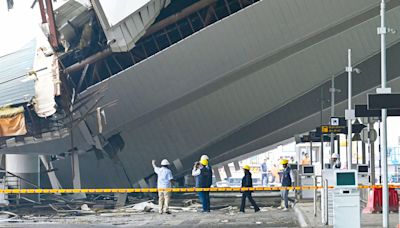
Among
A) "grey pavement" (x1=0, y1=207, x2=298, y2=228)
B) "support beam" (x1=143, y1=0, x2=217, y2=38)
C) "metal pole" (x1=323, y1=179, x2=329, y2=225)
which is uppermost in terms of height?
"support beam" (x1=143, y1=0, x2=217, y2=38)

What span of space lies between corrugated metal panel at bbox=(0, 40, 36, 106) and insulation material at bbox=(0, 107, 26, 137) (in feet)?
1.44

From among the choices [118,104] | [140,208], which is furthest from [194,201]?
[118,104]

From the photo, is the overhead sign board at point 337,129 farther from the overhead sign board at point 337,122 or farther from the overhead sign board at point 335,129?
the overhead sign board at point 337,122

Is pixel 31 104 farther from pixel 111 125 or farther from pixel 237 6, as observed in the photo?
pixel 237 6

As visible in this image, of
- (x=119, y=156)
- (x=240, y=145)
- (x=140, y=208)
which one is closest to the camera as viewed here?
(x=140, y=208)

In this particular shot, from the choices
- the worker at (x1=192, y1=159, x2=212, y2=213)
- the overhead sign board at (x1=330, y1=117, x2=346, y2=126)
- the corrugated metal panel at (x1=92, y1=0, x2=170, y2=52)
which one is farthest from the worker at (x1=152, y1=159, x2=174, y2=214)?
the corrugated metal panel at (x1=92, y1=0, x2=170, y2=52)

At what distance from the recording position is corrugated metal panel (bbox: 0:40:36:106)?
34.2 m

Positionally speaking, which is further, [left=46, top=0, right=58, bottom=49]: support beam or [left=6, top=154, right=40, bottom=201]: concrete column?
[left=6, top=154, right=40, bottom=201]: concrete column

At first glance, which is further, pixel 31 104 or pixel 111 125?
pixel 111 125

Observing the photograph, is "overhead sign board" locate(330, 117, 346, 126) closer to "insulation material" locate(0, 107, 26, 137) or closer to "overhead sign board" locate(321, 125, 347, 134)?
"overhead sign board" locate(321, 125, 347, 134)

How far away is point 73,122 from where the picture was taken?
117 feet

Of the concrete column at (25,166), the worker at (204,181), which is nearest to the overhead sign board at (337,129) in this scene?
the worker at (204,181)

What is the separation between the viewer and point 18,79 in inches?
1361

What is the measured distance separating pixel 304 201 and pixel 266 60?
29.5 feet
